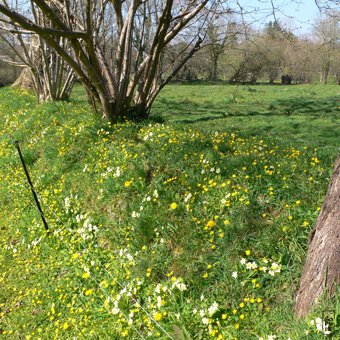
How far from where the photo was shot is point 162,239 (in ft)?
10.5

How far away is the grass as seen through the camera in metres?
2.53

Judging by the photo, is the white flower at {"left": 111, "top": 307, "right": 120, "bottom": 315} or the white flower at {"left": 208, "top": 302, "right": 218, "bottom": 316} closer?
the white flower at {"left": 208, "top": 302, "right": 218, "bottom": 316}

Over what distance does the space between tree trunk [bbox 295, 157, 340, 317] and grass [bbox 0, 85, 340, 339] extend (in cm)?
9

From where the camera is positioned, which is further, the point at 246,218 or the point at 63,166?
the point at 63,166

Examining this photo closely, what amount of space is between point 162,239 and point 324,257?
1.54 meters

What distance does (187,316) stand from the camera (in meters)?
2.55

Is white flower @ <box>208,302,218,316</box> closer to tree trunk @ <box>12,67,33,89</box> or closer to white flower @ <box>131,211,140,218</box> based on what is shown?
white flower @ <box>131,211,140,218</box>

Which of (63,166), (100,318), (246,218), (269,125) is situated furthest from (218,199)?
(269,125)

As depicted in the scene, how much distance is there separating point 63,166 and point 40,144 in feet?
4.67

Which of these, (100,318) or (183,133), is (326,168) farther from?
(100,318)

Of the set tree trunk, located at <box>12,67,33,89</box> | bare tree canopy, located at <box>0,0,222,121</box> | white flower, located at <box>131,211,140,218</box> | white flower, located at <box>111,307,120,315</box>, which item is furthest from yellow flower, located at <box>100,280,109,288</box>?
tree trunk, located at <box>12,67,33,89</box>

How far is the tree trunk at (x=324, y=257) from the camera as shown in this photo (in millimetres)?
2051

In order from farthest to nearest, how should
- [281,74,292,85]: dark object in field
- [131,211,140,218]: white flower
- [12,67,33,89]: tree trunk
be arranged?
[281,74,292,85]: dark object in field < [12,67,33,89]: tree trunk < [131,211,140,218]: white flower

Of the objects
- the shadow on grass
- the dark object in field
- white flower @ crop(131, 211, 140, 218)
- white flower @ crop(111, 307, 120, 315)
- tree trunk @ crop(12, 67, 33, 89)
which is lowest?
white flower @ crop(111, 307, 120, 315)
